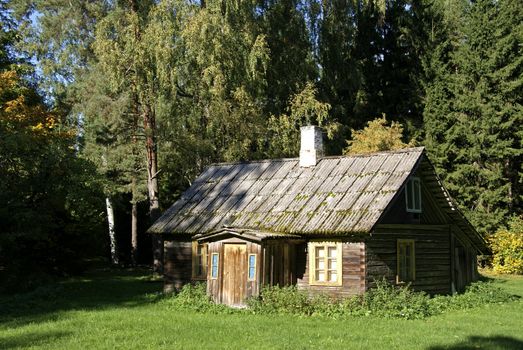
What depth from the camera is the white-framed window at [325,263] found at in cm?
1881

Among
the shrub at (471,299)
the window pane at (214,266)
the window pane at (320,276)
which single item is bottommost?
the shrub at (471,299)

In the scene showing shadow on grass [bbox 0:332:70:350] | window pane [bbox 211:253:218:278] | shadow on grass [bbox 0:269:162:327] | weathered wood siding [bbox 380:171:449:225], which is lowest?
shadow on grass [bbox 0:332:70:350]

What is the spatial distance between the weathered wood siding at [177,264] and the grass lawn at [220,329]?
1.79m

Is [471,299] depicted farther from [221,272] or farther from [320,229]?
[221,272]

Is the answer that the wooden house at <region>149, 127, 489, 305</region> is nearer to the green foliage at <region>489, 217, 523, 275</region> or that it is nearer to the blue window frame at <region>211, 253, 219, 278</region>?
the blue window frame at <region>211, 253, 219, 278</region>

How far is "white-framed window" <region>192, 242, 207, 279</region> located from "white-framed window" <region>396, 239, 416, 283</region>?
6453mm

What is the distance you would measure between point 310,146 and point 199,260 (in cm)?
572

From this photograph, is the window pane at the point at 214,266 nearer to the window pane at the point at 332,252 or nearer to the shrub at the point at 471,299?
the window pane at the point at 332,252

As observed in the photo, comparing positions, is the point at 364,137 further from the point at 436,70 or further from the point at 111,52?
the point at 111,52

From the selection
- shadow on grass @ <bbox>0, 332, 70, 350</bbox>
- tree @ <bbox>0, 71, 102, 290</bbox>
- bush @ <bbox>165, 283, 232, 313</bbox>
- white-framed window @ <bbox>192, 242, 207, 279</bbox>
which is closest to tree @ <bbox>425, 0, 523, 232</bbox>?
white-framed window @ <bbox>192, 242, 207, 279</bbox>

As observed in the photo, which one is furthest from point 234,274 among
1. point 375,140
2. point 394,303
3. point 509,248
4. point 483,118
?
point 483,118

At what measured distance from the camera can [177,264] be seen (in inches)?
880

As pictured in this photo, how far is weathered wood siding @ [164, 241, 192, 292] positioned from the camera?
22062 millimetres

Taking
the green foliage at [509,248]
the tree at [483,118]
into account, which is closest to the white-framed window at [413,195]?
the green foliage at [509,248]
